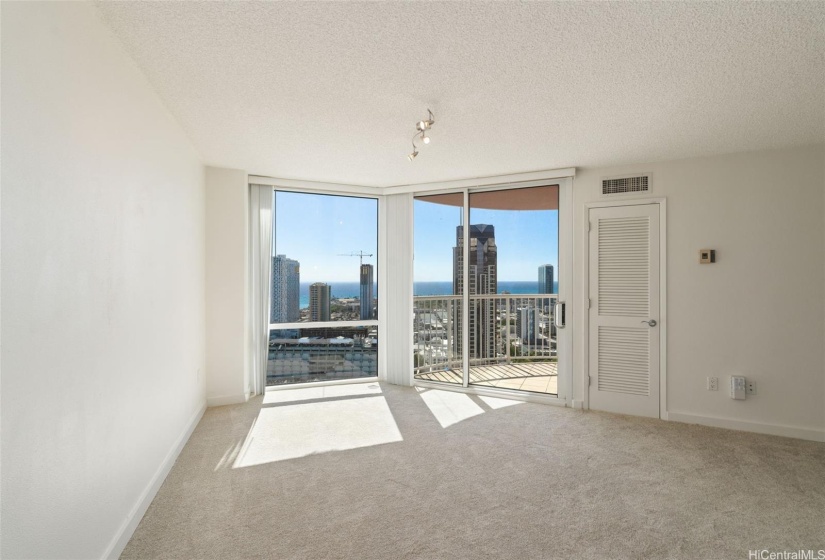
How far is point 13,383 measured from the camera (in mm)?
1142

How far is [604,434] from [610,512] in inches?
47.5

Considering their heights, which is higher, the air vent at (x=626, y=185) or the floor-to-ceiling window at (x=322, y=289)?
the air vent at (x=626, y=185)

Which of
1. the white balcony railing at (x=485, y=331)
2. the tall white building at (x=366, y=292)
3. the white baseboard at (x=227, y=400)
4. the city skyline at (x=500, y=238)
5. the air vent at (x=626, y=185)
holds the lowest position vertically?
the white baseboard at (x=227, y=400)

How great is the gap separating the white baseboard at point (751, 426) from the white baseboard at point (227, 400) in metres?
4.15

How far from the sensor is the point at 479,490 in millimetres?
2330

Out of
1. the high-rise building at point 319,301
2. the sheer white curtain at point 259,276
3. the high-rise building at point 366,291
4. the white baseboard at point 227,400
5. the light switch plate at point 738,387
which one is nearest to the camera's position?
the light switch plate at point 738,387

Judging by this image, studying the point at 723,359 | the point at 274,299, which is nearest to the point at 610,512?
the point at 723,359

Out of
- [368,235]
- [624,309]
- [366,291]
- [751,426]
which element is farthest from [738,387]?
[368,235]

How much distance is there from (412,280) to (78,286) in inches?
134

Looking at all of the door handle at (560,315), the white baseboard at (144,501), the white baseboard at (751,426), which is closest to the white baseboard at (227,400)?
the white baseboard at (144,501)

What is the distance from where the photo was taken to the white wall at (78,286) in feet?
3.82

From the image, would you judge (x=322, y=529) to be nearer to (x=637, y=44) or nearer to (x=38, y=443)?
(x=38, y=443)

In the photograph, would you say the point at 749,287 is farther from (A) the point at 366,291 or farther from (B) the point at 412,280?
(A) the point at 366,291

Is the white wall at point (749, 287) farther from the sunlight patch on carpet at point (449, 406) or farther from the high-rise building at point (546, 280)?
the sunlight patch on carpet at point (449, 406)
